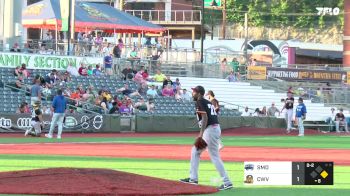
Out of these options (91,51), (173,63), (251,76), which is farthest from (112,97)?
(251,76)

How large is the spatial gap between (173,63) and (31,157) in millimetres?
30864

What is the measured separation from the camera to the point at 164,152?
27.0 m

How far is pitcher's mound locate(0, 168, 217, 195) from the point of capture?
1372cm

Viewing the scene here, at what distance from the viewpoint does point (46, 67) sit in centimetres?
4434

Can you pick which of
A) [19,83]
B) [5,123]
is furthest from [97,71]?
[5,123]

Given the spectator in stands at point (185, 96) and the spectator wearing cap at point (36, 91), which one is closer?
the spectator wearing cap at point (36, 91)

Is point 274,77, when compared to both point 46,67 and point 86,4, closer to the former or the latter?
point 86,4

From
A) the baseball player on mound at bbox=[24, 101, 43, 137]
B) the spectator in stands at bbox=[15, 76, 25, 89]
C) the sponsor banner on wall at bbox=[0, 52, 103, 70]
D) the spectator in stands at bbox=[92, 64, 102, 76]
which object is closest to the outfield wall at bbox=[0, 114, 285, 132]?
the baseball player on mound at bbox=[24, 101, 43, 137]

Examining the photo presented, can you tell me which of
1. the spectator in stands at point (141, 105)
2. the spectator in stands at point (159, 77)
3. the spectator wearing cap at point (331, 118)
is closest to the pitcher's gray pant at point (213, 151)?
the spectator in stands at point (141, 105)

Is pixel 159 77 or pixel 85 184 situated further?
pixel 159 77

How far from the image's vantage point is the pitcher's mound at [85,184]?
45.0ft

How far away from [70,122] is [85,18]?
13.4 meters
